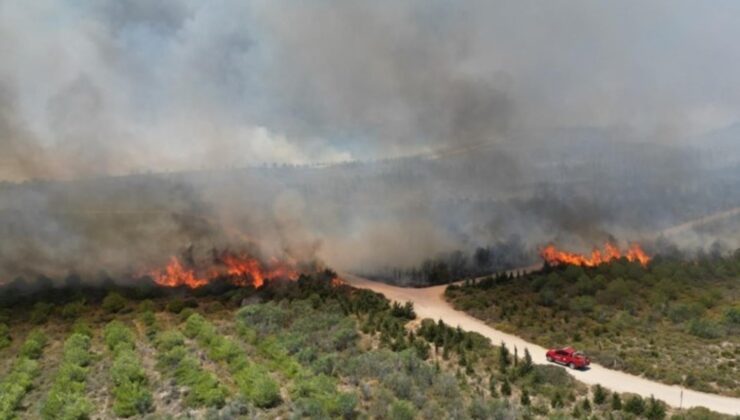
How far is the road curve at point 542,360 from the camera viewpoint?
125ft

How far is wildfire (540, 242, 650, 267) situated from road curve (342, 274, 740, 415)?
74.0ft

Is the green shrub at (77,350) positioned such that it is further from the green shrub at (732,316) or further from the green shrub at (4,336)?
the green shrub at (732,316)

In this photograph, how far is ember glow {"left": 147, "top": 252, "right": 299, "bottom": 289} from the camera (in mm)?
78250

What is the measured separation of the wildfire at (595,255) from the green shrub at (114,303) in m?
58.8

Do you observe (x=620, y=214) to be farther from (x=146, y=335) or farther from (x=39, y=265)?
(x=39, y=265)

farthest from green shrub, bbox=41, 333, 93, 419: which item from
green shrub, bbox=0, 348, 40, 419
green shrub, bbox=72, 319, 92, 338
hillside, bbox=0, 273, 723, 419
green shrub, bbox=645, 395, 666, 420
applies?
green shrub, bbox=645, 395, 666, 420

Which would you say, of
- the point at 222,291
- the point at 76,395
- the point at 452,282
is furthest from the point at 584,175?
the point at 76,395

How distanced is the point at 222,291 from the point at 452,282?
31.6 m

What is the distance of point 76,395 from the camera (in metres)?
38.7

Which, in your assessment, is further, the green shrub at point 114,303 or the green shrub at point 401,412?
the green shrub at point 114,303

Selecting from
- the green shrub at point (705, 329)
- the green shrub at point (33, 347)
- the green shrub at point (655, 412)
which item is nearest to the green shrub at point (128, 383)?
the green shrub at point (33, 347)

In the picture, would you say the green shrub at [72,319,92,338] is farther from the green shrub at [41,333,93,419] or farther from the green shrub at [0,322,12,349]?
the green shrub at [0,322,12,349]

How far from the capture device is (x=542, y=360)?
47.0m

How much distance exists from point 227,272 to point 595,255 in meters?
55.6
